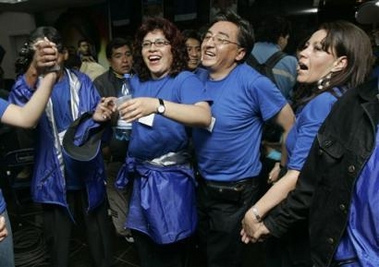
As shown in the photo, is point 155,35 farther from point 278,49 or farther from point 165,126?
point 278,49

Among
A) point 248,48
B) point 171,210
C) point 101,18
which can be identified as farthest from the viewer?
point 101,18

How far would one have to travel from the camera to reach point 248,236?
1.46 meters

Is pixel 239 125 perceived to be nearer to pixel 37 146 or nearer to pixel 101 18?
pixel 37 146

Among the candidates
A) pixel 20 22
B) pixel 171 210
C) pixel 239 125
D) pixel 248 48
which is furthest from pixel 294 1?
pixel 20 22

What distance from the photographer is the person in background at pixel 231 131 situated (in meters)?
1.71

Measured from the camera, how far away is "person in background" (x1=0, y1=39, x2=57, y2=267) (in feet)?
4.54

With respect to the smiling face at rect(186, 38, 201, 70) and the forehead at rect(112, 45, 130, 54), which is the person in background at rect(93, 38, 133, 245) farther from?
the smiling face at rect(186, 38, 201, 70)

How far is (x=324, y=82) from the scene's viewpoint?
1366 millimetres

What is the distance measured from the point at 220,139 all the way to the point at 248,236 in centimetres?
→ 51

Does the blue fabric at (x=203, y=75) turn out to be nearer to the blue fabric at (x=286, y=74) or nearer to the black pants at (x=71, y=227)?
the blue fabric at (x=286, y=74)

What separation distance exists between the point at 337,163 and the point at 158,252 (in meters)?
1.24

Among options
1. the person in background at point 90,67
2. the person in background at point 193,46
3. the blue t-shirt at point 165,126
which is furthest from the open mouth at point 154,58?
the person in background at point 90,67

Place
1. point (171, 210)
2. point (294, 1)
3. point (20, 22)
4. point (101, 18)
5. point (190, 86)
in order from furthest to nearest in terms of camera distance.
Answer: point (20, 22)
point (101, 18)
point (294, 1)
point (171, 210)
point (190, 86)

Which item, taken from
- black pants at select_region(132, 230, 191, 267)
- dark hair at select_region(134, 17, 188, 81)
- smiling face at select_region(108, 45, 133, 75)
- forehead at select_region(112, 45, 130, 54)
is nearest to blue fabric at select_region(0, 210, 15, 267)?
black pants at select_region(132, 230, 191, 267)
